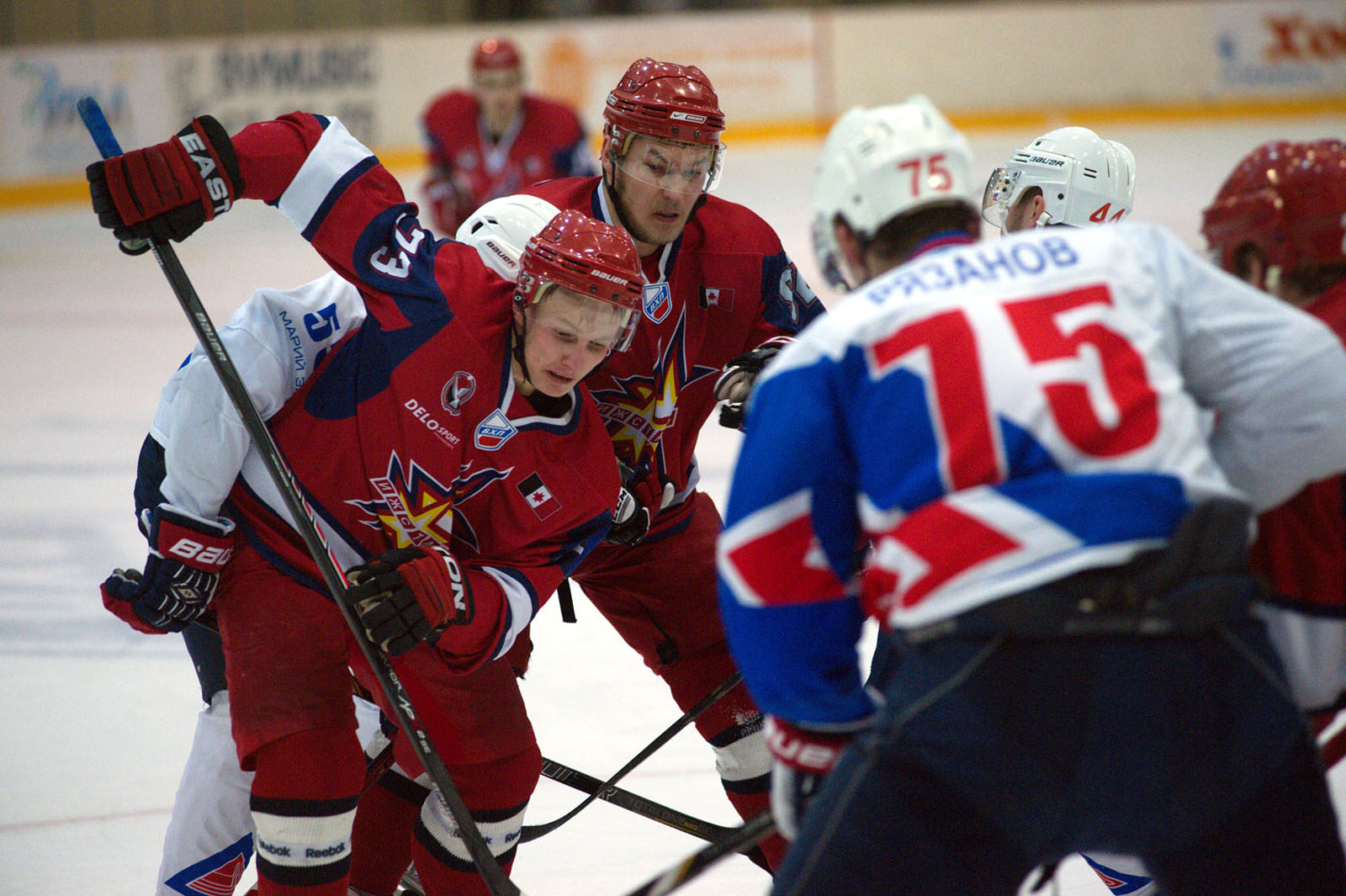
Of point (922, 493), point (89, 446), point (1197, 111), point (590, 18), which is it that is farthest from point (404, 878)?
point (1197, 111)

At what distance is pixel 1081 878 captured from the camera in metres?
2.59

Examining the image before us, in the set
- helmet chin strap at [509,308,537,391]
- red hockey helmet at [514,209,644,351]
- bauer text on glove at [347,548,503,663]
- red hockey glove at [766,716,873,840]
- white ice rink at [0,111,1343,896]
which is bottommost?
white ice rink at [0,111,1343,896]

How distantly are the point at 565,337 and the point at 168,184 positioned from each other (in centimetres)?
57

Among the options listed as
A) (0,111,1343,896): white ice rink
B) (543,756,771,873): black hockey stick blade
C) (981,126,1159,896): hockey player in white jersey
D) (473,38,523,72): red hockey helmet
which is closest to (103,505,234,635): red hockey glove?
(543,756,771,873): black hockey stick blade

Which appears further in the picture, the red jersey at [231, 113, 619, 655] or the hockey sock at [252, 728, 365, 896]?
the red jersey at [231, 113, 619, 655]

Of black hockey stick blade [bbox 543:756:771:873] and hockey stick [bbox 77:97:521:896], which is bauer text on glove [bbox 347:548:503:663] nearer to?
hockey stick [bbox 77:97:521:896]

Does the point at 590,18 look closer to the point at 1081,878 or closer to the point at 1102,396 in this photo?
the point at 1081,878

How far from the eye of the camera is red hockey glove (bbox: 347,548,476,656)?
76.9 inches

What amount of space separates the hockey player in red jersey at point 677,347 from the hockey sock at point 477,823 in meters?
0.47

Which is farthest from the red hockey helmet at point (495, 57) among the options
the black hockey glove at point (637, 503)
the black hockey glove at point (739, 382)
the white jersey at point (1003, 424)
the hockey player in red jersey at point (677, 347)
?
the white jersey at point (1003, 424)

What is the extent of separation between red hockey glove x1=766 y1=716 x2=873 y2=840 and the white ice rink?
3.84ft

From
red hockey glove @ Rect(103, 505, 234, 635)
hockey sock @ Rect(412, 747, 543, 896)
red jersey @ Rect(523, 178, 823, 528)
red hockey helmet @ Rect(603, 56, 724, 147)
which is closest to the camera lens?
red hockey glove @ Rect(103, 505, 234, 635)

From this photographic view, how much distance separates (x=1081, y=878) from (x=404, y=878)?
1.17 m

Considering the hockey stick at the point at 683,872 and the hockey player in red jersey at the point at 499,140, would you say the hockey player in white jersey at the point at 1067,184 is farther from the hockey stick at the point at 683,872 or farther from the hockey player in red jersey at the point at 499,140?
the hockey player in red jersey at the point at 499,140
